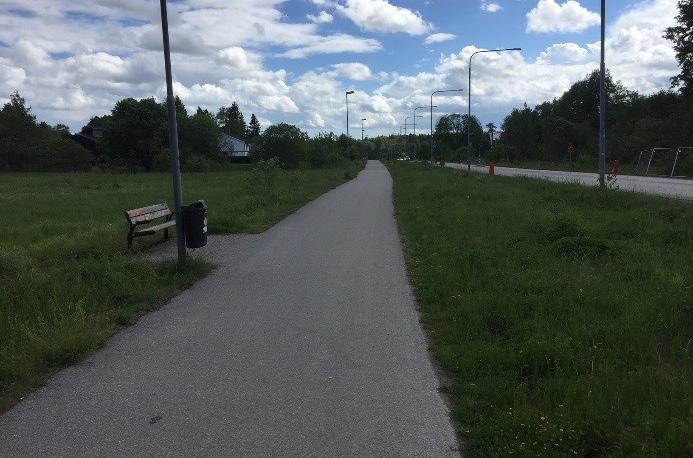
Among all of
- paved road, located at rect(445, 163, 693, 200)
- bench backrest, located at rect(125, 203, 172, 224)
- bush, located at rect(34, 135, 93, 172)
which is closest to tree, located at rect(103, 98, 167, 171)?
bush, located at rect(34, 135, 93, 172)

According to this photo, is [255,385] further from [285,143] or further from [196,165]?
[285,143]

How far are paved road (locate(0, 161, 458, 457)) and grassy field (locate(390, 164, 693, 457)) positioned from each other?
39 centimetres

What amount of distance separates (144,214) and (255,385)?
8.21 m

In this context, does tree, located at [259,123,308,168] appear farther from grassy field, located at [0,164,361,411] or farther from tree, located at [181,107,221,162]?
grassy field, located at [0,164,361,411]

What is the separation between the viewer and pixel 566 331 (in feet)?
18.6

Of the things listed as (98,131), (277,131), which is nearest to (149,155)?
(277,131)

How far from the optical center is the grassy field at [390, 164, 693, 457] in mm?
3752

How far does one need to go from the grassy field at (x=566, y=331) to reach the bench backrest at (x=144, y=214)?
5.26 metres

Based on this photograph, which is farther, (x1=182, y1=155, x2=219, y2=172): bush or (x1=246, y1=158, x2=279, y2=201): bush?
(x1=182, y1=155, x2=219, y2=172): bush

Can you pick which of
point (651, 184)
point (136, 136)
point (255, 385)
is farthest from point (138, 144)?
point (255, 385)

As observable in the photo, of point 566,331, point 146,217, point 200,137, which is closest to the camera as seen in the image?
point 566,331

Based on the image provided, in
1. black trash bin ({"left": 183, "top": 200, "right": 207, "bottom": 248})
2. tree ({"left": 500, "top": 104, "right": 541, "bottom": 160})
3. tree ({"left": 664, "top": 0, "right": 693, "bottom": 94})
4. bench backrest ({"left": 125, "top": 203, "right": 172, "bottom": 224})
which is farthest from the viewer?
tree ({"left": 500, "top": 104, "right": 541, "bottom": 160})

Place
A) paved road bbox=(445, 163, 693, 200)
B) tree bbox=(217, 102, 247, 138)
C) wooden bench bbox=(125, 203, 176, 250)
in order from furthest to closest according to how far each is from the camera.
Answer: tree bbox=(217, 102, 247, 138) < paved road bbox=(445, 163, 693, 200) < wooden bench bbox=(125, 203, 176, 250)

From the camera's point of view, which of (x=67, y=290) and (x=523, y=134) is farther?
(x=523, y=134)
